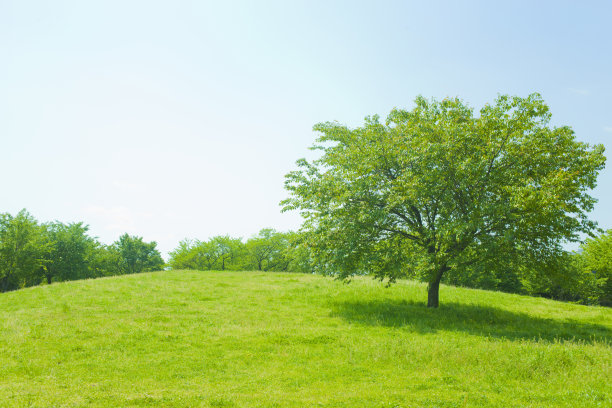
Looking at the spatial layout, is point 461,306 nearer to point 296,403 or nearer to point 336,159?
point 336,159

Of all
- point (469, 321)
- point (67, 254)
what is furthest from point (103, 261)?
point (469, 321)

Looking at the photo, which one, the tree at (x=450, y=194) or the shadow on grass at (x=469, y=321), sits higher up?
the tree at (x=450, y=194)

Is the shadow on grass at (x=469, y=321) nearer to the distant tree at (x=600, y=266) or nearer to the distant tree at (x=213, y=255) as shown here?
the distant tree at (x=600, y=266)

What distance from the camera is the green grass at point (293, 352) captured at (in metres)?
9.81

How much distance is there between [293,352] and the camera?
14531 millimetres

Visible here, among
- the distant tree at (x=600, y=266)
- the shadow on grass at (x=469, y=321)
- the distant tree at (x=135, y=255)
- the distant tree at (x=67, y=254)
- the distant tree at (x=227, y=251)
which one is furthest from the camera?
the distant tree at (x=227, y=251)

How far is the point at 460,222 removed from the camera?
1825 centimetres

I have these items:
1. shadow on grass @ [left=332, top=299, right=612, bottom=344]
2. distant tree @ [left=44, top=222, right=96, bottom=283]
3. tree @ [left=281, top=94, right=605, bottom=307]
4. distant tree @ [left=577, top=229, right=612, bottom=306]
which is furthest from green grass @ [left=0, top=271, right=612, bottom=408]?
distant tree @ [left=44, top=222, right=96, bottom=283]

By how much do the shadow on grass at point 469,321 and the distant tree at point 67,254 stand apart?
204 ft

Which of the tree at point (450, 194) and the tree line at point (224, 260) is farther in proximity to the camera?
the tree line at point (224, 260)

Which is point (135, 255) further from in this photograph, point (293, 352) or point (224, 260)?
point (293, 352)

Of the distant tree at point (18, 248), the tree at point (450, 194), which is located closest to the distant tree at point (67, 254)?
the distant tree at point (18, 248)

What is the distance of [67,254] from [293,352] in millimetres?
68623

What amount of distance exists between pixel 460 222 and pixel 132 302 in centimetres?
2121
